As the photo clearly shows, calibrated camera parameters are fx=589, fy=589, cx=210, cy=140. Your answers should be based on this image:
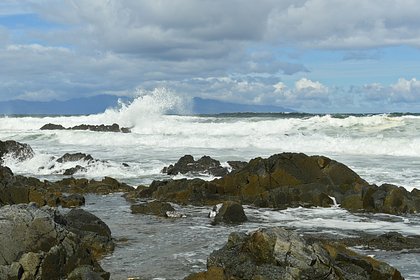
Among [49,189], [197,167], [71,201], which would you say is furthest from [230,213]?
[197,167]

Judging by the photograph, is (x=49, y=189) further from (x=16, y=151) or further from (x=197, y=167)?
(x=16, y=151)

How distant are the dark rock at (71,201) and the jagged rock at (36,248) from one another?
9232mm

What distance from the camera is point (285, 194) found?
19.0 metres

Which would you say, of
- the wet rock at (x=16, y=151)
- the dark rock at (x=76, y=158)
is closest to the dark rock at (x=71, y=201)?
the dark rock at (x=76, y=158)

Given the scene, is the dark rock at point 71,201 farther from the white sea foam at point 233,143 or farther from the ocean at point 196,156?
the white sea foam at point 233,143

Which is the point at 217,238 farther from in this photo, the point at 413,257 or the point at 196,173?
the point at 196,173

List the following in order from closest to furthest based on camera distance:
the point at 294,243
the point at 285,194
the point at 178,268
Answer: the point at 294,243, the point at 178,268, the point at 285,194

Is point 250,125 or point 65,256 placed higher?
point 250,125

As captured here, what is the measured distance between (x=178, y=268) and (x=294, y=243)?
2981 mm

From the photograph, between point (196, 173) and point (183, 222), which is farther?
point (196, 173)

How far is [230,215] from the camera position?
1575 centimetres

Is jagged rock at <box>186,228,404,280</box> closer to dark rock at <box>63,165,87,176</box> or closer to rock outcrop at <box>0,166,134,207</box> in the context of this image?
rock outcrop at <box>0,166,134,207</box>

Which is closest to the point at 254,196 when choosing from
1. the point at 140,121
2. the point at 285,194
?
the point at 285,194

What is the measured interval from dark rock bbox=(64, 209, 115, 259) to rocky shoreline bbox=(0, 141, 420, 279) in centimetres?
2
